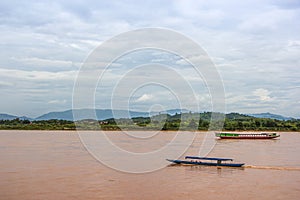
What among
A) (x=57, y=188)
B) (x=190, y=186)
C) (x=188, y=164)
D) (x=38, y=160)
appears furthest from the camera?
(x=38, y=160)

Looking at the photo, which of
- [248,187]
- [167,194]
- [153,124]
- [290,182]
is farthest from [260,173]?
[153,124]

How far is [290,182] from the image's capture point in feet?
36.0

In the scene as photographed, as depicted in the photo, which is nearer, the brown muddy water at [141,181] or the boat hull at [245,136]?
the brown muddy water at [141,181]

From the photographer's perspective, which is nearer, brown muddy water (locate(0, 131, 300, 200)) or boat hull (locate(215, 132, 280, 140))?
brown muddy water (locate(0, 131, 300, 200))

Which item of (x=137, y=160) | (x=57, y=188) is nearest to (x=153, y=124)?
(x=137, y=160)

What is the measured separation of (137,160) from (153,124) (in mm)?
23194

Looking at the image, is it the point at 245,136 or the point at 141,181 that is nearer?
the point at 141,181

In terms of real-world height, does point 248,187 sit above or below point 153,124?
below

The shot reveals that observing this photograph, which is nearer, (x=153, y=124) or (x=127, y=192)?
(x=127, y=192)

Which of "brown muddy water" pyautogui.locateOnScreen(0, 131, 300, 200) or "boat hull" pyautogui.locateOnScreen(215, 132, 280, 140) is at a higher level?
"boat hull" pyautogui.locateOnScreen(215, 132, 280, 140)

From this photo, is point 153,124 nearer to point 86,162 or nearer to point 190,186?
point 86,162

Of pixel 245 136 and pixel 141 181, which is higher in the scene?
pixel 245 136

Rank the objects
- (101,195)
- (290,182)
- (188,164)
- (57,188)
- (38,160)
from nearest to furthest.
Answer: (101,195) < (57,188) < (290,182) < (188,164) < (38,160)

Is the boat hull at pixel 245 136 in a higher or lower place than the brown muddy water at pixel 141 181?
higher
